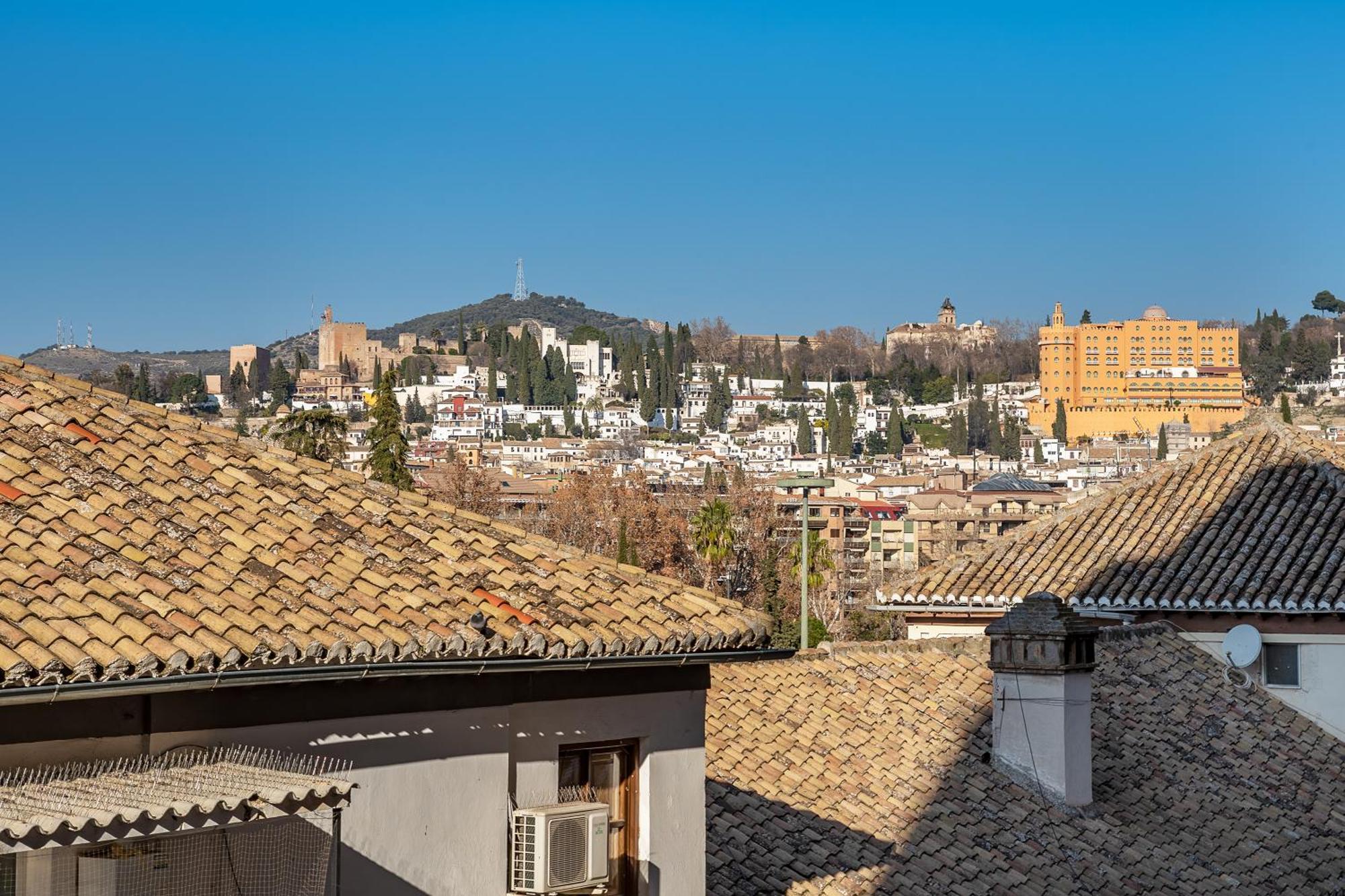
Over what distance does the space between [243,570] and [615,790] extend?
2072mm

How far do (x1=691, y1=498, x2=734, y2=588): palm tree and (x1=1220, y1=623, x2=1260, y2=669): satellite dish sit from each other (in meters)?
47.3

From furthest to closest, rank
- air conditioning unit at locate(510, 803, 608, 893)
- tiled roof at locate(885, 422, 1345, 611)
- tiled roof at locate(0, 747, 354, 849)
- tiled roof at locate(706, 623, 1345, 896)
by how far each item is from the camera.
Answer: tiled roof at locate(885, 422, 1345, 611)
tiled roof at locate(706, 623, 1345, 896)
air conditioning unit at locate(510, 803, 608, 893)
tiled roof at locate(0, 747, 354, 849)

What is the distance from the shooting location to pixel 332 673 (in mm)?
6340

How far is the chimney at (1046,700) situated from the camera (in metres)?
13.0

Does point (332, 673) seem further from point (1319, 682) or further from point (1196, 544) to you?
point (1196, 544)

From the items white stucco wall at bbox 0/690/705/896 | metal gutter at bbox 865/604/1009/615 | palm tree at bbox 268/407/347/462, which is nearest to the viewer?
white stucco wall at bbox 0/690/705/896

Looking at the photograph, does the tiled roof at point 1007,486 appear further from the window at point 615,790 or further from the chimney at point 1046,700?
the window at point 615,790

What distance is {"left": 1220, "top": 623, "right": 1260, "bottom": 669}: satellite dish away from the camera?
17.0 metres

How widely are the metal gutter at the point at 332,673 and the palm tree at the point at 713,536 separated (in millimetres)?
→ 56689

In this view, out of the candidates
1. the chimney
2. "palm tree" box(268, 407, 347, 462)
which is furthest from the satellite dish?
"palm tree" box(268, 407, 347, 462)

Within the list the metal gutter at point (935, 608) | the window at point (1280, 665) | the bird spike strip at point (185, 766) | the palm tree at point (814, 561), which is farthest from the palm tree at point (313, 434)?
the bird spike strip at point (185, 766)

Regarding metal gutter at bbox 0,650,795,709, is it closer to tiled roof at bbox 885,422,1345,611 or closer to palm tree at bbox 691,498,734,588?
tiled roof at bbox 885,422,1345,611

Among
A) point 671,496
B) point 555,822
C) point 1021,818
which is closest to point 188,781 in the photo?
point 555,822

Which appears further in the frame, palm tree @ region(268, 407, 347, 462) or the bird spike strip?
palm tree @ region(268, 407, 347, 462)
